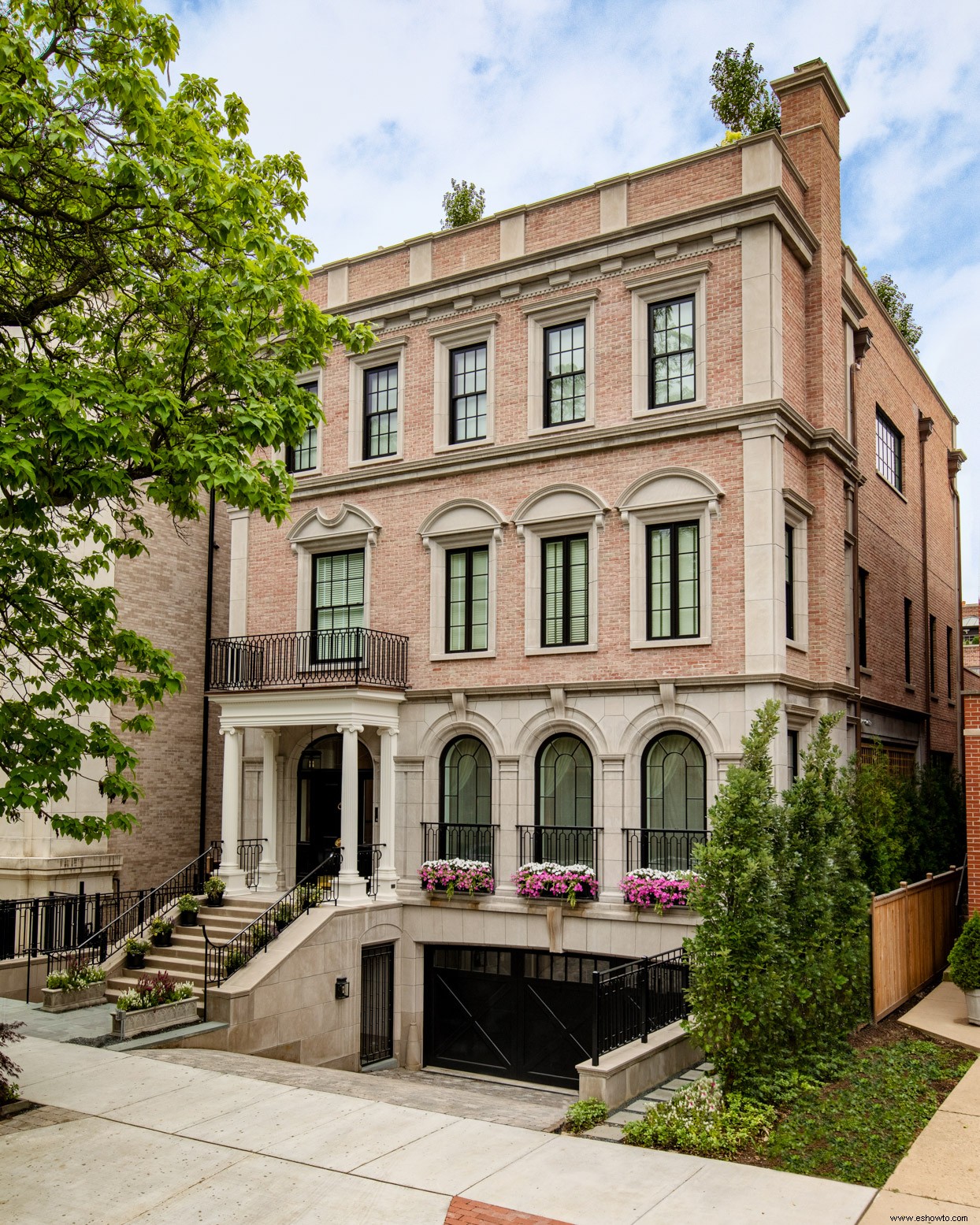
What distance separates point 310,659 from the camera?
22.0 meters

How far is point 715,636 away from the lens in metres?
17.9

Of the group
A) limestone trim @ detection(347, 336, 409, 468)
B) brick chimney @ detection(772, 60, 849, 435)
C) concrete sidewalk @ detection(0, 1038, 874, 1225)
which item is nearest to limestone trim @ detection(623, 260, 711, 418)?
brick chimney @ detection(772, 60, 849, 435)

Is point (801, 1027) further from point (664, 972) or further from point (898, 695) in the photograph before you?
point (898, 695)

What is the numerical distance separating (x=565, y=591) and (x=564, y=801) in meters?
3.55

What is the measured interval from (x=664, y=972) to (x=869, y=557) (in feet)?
35.2

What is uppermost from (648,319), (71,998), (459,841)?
(648,319)

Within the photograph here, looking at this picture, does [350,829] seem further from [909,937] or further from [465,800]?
[909,937]

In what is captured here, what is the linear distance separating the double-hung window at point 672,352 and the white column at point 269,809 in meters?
9.31

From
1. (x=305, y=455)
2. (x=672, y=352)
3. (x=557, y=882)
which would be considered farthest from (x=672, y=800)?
(x=305, y=455)

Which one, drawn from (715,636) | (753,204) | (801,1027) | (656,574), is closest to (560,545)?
(656,574)

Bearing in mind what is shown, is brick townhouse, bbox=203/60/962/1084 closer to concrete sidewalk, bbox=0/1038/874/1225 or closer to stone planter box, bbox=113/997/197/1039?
stone planter box, bbox=113/997/197/1039

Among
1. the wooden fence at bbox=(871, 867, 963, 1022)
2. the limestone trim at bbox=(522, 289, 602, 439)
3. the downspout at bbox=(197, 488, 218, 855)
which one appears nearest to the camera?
the wooden fence at bbox=(871, 867, 963, 1022)

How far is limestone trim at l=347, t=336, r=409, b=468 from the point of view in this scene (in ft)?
71.7

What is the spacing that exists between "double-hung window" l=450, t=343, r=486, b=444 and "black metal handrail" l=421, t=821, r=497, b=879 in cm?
692
